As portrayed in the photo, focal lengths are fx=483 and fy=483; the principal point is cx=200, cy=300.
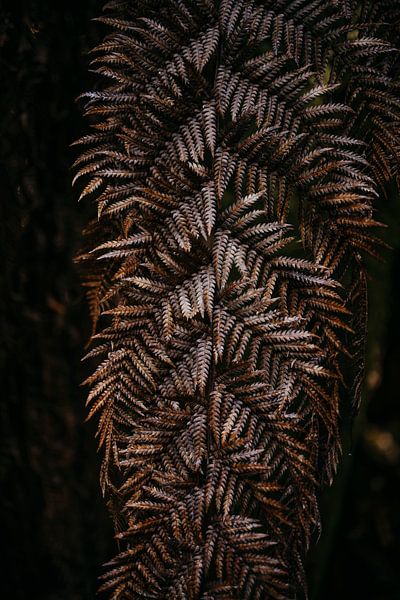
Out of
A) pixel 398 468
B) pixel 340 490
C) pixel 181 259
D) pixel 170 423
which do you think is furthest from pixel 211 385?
pixel 398 468

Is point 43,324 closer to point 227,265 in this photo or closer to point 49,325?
point 49,325

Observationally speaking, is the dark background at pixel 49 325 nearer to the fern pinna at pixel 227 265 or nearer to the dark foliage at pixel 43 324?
the dark foliage at pixel 43 324

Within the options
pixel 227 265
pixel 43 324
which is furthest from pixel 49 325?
pixel 227 265

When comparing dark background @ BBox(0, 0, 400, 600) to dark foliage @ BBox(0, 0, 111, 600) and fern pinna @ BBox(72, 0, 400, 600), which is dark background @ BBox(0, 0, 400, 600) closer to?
dark foliage @ BBox(0, 0, 111, 600)

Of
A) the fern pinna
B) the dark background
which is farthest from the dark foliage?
the fern pinna

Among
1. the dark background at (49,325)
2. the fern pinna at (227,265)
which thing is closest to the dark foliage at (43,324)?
the dark background at (49,325)
